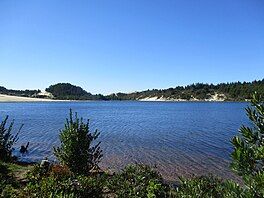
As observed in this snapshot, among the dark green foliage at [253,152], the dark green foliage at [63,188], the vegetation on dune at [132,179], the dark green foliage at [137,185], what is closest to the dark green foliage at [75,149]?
the vegetation on dune at [132,179]

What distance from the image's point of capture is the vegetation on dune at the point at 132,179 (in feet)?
15.7

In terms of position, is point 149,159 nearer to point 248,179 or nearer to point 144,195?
point 144,195

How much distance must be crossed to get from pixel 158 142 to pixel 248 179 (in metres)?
38.2

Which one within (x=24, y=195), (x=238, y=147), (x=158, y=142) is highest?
(x=238, y=147)

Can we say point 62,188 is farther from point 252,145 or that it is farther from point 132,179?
point 252,145

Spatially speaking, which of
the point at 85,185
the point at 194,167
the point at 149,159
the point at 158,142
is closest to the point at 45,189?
the point at 85,185

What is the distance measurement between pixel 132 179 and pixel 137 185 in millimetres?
1031

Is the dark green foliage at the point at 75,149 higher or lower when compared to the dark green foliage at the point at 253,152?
lower

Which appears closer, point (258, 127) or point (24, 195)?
point (258, 127)

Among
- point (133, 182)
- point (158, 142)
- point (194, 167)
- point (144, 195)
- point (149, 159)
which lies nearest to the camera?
point (144, 195)

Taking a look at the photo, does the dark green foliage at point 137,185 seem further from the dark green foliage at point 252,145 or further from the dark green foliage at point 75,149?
the dark green foliage at point 252,145

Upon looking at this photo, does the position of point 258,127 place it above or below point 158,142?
above

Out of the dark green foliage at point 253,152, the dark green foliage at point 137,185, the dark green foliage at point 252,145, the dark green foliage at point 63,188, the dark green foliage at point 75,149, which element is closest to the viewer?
the dark green foliage at point 253,152

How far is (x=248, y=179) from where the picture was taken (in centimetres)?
470
